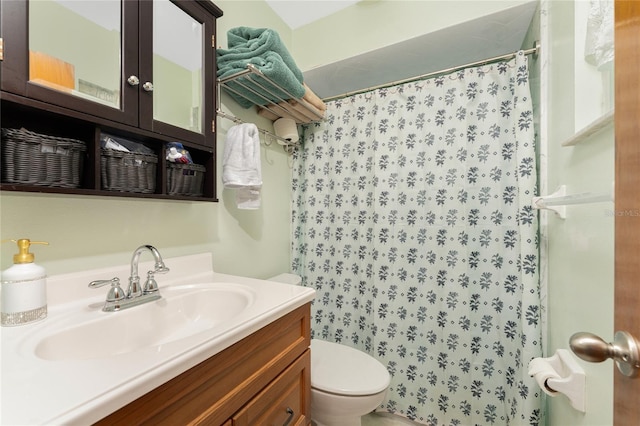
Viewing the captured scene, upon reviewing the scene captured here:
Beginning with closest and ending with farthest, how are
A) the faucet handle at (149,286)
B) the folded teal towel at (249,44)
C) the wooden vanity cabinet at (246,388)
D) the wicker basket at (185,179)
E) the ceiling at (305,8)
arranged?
the wooden vanity cabinet at (246,388), the faucet handle at (149,286), the wicker basket at (185,179), the folded teal towel at (249,44), the ceiling at (305,8)

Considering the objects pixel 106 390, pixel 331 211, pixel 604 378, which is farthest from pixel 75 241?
pixel 604 378

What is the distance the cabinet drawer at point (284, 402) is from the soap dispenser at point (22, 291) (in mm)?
559

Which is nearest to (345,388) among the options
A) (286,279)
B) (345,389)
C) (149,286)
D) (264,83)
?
(345,389)

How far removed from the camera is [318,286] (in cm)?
170

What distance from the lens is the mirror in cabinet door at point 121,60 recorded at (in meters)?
0.59

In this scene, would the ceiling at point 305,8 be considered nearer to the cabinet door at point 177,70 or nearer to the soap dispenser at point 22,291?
the cabinet door at point 177,70

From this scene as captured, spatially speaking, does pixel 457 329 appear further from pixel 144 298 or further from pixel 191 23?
pixel 191 23

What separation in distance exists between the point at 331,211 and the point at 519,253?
101cm

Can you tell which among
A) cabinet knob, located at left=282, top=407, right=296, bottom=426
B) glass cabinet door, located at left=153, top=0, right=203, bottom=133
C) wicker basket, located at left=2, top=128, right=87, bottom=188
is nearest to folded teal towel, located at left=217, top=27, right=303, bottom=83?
glass cabinet door, located at left=153, top=0, right=203, bottom=133

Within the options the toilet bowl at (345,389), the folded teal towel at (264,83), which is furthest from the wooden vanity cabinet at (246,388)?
the folded teal towel at (264,83)

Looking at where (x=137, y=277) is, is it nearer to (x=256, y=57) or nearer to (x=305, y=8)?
(x=256, y=57)

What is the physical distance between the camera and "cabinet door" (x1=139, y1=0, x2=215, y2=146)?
2.63 feet

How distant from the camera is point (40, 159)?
2.07ft

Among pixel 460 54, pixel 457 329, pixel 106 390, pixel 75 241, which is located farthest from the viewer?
pixel 460 54
